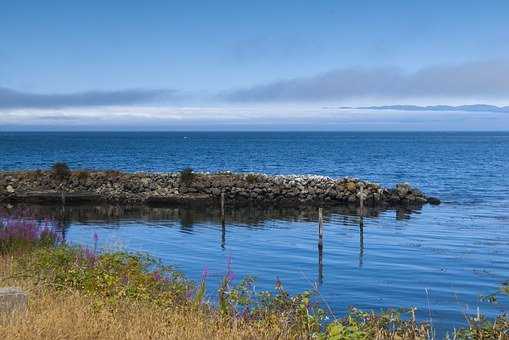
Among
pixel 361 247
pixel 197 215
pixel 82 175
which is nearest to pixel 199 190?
pixel 197 215

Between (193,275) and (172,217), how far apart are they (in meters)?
20.7

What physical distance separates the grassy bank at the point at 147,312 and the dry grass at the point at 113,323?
0.5 inches

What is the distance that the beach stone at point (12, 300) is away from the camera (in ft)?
33.0

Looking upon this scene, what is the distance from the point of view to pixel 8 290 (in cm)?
1031

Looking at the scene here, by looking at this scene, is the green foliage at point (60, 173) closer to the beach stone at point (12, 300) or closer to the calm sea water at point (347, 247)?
the calm sea water at point (347, 247)

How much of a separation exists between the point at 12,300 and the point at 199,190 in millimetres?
43312

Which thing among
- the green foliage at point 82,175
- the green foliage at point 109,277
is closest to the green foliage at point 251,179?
the green foliage at point 82,175

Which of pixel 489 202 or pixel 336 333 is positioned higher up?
pixel 336 333

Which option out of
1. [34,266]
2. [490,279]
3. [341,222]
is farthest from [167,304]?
[341,222]

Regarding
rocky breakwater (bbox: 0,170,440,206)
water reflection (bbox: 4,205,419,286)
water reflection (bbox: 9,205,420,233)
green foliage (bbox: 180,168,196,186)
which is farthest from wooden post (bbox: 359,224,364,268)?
green foliage (bbox: 180,168,196,186)

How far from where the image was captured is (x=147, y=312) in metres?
10.9

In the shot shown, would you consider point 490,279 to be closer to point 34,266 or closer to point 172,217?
point 34,266

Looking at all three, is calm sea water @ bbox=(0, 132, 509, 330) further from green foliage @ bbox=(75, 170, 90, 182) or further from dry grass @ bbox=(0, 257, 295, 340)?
green foliage @ bbox=(75, 170, 90, 182)

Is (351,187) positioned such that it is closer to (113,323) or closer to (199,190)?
(199,190)
